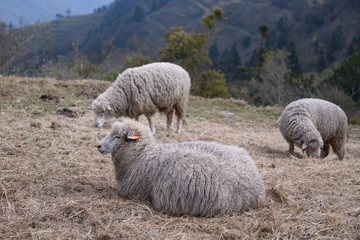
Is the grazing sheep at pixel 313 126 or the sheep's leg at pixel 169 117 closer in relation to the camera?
the grazing sheep at pixel 313 126

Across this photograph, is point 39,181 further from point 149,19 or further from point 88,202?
point 149,19

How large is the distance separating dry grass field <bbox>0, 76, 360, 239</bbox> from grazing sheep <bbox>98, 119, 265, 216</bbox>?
143mm

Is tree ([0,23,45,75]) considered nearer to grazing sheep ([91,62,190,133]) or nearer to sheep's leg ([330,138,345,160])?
grazing sheep ([91,62,190,133])

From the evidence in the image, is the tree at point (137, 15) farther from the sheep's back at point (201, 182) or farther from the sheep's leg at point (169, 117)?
the sheep's back at point (201, 182)

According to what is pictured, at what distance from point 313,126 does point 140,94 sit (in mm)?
3971

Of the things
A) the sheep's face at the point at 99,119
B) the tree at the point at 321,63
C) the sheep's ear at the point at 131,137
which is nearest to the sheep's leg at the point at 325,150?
the sheep's face at the point at 99,119

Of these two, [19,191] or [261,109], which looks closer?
[19,191]

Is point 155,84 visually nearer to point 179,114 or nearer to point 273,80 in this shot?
point 179,114

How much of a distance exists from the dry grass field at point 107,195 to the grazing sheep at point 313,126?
532 mm

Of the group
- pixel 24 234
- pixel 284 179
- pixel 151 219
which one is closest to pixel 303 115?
pixel 284 179

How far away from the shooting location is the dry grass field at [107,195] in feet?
10.2

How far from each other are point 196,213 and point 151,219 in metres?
0.51

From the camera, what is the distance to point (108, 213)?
11.1ft

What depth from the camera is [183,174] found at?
12.1ft
